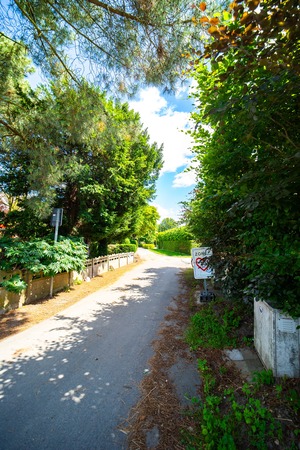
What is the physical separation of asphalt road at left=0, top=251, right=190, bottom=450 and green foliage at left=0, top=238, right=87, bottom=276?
1.50 metres

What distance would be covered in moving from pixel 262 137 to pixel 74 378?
4384 mm

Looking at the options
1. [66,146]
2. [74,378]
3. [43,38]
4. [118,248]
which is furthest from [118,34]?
[118,248]

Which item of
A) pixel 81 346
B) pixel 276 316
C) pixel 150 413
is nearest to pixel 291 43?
pixel 276 316

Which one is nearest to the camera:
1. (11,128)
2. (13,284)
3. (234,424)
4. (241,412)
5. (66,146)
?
(234,424)

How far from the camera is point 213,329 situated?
4230 mm

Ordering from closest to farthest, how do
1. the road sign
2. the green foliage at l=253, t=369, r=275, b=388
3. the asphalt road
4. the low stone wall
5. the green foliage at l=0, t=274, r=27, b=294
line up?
the asphalt road < the green foliage at l=253, t=369, r=275, b=388 < the green foliage at l=0, t=274, r=27, b=294 < the low stone wall < the road sign

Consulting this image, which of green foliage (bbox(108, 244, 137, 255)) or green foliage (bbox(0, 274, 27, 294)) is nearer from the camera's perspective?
green foliage (bbox(0, 274, 27, 294))

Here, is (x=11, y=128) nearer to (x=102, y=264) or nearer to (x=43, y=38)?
(x=43, y=38)

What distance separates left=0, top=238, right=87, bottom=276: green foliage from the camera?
554cm

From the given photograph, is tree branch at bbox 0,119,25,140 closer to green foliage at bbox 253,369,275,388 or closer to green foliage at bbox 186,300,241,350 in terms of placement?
green foliage at bbox 186,300,241,350

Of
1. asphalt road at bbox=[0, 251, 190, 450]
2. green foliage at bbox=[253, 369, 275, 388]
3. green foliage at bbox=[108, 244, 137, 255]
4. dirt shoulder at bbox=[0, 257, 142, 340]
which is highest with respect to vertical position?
green foliage at bbox=[108, 244, 137, 255]

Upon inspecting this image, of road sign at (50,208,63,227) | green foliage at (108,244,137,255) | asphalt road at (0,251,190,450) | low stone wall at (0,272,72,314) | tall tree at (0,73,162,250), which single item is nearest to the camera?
asphalt road at (0,251,190,450)

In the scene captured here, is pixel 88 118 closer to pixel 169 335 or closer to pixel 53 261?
pixel 53 261

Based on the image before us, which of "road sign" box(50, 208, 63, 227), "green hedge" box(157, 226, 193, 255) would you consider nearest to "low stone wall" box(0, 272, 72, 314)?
"road sign" box(50, 208, 63, 227)
